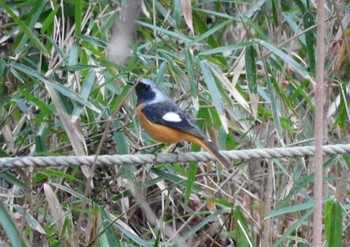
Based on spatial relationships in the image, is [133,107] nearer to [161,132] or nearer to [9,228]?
[161,132]

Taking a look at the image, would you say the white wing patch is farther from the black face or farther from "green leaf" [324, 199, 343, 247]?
"green leaf" [324, 199, 343, 247]

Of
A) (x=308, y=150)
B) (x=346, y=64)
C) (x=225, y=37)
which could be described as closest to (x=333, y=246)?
(x=308, y=150)

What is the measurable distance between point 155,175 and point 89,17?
1015 millimetres

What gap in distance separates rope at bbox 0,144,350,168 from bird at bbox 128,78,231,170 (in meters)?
0.34

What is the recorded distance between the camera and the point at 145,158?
3055mm

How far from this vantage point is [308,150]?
3.14 m

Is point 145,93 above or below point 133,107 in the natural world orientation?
above

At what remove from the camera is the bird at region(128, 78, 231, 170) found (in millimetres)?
3670

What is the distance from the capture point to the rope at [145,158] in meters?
2.92

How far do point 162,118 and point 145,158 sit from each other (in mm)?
818

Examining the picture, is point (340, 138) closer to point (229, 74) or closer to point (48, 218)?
point (229, 74)

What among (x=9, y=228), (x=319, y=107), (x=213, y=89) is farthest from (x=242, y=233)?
(x=319, y=107)

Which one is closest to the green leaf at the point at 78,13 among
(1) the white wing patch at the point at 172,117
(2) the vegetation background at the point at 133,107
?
(2) the vegetation background at the point at 133,107

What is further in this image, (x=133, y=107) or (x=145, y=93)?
(x=133, y=107)
